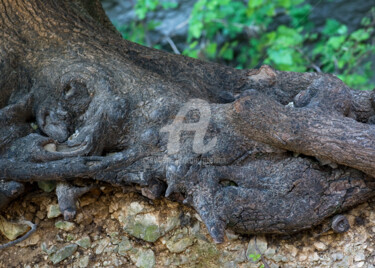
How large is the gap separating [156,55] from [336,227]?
1319 mm

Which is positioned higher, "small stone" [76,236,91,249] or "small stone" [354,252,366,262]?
"small stone" [76,236,91,249]

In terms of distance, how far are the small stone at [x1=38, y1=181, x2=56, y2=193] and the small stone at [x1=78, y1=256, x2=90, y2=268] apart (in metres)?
0.38

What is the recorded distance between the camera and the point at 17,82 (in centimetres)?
248

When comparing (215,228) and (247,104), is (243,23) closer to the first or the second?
(247,104)

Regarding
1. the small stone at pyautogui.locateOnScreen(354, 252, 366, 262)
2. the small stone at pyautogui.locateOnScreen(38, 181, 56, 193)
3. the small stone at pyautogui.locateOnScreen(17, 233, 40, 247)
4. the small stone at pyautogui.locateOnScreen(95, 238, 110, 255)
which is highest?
the small stone at pyautogui.locateOnScreen(38, 181, 56, 193)

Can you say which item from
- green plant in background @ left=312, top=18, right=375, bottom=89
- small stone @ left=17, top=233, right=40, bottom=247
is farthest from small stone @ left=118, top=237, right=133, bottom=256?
green plant in background @ left=312, top=18, right=375, bottom=89

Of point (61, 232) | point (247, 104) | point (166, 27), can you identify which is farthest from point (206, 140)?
point (166, 27)

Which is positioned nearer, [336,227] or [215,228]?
[215,228]

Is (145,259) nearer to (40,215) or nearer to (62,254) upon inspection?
(62,254)

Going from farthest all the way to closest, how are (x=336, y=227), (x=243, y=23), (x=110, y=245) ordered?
(x=243, y=23) < (x=110, y=245) < (x=336, y=227)

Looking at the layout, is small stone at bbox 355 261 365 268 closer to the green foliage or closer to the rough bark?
the rough bark

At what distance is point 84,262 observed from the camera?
2.22 metres
